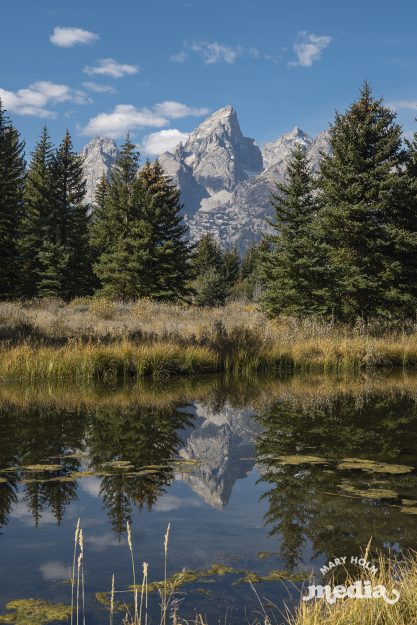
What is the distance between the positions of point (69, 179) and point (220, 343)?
26.8 metres

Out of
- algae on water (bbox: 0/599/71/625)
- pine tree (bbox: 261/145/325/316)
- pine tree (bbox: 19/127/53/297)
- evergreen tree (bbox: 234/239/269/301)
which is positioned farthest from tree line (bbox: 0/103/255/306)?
algae on water (bbox: 0/599/71/625)

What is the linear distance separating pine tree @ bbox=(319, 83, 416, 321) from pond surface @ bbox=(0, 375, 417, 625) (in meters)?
12.7

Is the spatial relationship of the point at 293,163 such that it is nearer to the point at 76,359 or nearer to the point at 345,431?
the point at 76,359

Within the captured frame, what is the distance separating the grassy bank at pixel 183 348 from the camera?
1474 cm

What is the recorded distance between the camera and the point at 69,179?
40906mm

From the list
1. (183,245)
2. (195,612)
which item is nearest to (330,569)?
(195,612)

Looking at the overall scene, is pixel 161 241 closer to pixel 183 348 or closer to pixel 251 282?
pixel 183 348

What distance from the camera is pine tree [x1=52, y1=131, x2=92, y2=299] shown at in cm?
3756

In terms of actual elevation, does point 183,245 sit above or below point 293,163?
below

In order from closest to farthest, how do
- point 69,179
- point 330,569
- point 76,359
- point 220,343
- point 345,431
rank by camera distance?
point 330,569 → point 345,431 → point 76,359 → point 220,343 → point 69,179

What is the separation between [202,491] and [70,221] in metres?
34.9

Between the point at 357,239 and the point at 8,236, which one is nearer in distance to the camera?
the point at 357,239

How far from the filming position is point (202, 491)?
6688 mm

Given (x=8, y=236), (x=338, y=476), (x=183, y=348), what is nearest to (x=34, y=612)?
(x=338, y=476)
